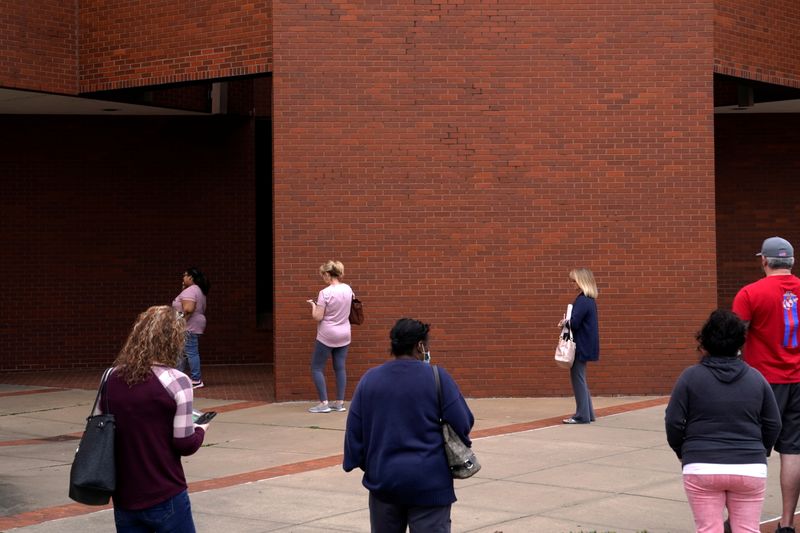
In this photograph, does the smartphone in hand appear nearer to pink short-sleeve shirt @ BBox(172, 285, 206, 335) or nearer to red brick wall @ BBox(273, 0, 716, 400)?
red brick wall @ BBox(273, 0, 716, 400)

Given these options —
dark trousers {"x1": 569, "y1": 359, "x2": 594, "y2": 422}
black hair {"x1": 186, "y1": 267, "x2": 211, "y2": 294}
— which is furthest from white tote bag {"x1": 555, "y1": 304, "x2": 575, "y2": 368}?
black hair {"x1": 186, "y1": 267, "x2": 211, "y2": 294}

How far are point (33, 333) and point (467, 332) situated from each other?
26.7 ft

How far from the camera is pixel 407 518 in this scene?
17.7 ft

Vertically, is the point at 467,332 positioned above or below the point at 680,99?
below

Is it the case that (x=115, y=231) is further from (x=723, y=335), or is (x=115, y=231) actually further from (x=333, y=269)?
(x=723, y=335)

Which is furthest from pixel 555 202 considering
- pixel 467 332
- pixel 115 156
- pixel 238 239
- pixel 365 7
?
pixel 115 156

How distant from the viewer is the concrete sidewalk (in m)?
7.98

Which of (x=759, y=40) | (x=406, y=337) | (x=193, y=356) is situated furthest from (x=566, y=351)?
(x=406, y=337)

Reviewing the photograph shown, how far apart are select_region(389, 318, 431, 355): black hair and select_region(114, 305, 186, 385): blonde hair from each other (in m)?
1.00

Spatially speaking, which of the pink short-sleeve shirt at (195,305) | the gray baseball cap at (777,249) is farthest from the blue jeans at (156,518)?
the pink short-sleeve shirt at (195,305)

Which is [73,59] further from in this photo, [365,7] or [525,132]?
[525,132]

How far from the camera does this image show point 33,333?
61.8 ft

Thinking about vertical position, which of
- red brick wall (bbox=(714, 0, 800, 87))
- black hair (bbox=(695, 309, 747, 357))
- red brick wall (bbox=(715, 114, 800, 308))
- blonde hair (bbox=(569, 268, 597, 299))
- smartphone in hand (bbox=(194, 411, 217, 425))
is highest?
red brick wall (bbox=(714, 0, 800, 87))

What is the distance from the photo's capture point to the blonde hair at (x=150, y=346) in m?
5.09
